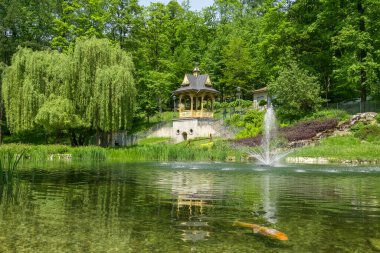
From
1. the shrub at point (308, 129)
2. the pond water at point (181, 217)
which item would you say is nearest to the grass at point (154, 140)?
the shrub at point (308, 129)

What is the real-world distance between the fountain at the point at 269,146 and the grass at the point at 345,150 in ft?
5.18

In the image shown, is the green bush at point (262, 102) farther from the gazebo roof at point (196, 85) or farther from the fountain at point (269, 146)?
the fountain at point (269, 146)

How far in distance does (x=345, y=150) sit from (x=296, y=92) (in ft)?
36.6

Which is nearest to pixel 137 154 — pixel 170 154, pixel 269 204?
pixel 170 154

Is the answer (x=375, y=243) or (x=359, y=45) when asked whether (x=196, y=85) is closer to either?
(x=359, y=45)

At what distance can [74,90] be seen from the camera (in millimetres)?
31203

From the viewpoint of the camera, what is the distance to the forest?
31.1 metres

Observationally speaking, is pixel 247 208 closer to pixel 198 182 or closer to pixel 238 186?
pixel 238 186

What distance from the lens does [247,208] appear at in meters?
7.27

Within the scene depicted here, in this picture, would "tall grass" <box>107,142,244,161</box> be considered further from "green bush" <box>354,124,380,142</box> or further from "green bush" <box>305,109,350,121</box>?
"green bush" <box>305,109,350,121</box>

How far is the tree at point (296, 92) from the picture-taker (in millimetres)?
35062

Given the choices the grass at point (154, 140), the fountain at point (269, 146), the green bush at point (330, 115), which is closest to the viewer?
the fountain at point (269, 146)

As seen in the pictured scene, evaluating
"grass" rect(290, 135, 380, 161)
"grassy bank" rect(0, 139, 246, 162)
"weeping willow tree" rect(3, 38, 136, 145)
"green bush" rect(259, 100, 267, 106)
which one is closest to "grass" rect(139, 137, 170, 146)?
"weeping willow tree" rect(3, 38, 136, 145)

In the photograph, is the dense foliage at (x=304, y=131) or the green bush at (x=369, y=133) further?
the dense foliage at (x=304, y=131)
